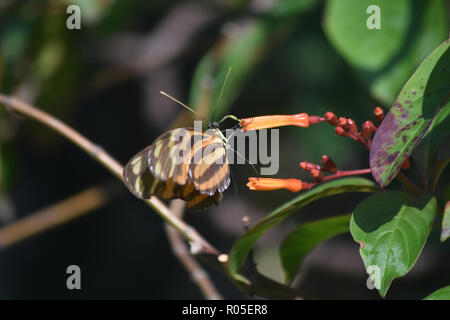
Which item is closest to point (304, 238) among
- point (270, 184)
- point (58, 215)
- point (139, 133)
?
point (270, 184)

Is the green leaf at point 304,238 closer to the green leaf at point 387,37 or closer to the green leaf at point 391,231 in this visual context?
the green leaf at point 391,231

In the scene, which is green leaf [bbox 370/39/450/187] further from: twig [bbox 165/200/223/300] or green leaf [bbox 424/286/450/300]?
twig [bbox 165/200/223/300]

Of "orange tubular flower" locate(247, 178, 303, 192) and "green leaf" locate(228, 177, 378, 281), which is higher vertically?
"orange tubular flower" locate(247, 178, 303, 192)

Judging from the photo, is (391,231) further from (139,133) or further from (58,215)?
(139,133)

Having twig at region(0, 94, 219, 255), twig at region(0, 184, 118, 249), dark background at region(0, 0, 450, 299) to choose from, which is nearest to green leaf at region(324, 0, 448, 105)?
dark background at region(0, 0, 450, 299)

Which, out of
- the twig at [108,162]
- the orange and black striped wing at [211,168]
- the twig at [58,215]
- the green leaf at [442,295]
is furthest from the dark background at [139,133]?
the green leaf at [442,295]

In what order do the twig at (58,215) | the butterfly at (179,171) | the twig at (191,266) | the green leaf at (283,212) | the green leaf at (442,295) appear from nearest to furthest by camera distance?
1. the green leaf at (442,295)
2. the green leaf at (283,212)
3. the butterfly at (179,171)
4. the twig at (191,266)
5. the twig at (58,215)

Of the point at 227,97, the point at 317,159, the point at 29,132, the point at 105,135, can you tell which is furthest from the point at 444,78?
the point at 105,135
